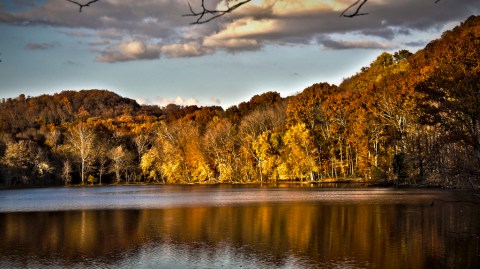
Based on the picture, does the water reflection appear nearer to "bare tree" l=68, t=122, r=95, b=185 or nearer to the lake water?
the lake water

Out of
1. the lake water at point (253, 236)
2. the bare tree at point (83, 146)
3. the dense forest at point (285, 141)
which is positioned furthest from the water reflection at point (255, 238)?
the bare tree at point (83, 146)

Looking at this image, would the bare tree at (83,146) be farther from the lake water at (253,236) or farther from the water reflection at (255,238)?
the water reflection at (255,238)

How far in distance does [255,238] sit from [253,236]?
1.76 feet

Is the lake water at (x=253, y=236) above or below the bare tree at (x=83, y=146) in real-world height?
below

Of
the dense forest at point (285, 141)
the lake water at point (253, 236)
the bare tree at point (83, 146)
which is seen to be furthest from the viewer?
the bare tree at point (83, 146)

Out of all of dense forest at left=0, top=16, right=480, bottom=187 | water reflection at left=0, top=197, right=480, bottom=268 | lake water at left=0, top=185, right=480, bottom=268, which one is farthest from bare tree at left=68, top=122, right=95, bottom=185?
water reflection at left=0, top=197, right=480, bottom=268

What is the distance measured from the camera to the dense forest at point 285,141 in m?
57.1

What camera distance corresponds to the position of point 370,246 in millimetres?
21312

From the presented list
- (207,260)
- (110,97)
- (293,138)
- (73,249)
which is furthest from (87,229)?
(110,97)

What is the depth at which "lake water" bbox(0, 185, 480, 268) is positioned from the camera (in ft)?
62.4

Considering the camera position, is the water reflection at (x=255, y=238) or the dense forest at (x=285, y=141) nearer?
the water reflection at (x=255, y=238)

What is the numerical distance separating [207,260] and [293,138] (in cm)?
5486

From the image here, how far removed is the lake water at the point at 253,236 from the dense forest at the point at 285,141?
44.7 feet

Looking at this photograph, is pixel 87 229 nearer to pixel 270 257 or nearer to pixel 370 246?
pixel 270 257
